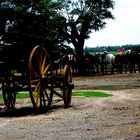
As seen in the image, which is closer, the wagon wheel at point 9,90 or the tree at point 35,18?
the wagon wheel at point 9,90

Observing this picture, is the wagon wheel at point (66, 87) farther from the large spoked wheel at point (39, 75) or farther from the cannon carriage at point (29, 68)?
the large spoked wheel at point (39, 75)

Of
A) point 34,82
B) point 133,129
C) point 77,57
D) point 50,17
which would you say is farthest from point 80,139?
point 77,57

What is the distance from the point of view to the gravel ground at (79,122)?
34.4ft

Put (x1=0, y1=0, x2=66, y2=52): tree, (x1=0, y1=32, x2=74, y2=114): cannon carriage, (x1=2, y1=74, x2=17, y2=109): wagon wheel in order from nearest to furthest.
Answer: (x1=0, y1=32, x2=74, y2=114): cannon carriage → (x1=2, y1=74, x2=17, y2=109): wagon wheel → (x1=0, y1=0, x2=66, y2=52): tree

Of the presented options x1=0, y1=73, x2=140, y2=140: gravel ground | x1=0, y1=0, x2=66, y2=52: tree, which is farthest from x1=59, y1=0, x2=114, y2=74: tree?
x1=0, y1=73, x2=140, y2=140: gravel ground

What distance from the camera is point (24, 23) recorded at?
42.6 metres

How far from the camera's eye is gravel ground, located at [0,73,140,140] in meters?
10.5

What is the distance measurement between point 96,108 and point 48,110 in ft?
4.86

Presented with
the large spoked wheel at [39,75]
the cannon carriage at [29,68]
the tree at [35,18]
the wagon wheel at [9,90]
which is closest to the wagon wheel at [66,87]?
the cannon carriage at [29,68]

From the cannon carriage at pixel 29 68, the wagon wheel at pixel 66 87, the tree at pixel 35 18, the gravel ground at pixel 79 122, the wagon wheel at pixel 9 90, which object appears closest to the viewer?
the gravel ground at pixel 79 122

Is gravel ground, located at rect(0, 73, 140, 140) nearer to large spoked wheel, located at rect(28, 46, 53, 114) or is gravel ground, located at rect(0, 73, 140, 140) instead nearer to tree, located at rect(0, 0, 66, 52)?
large spoked wheel, located at rect(28, 46, 53, 114)

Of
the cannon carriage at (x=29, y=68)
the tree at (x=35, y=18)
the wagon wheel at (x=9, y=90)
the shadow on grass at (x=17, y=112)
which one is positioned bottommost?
the shadow on grass at (x=17, y=112)

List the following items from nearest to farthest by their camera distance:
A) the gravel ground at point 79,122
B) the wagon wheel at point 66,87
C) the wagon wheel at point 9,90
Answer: the gravel ground at point 79,122
the wagon wheel at point 9,90
the wagon wheel at point 66,87

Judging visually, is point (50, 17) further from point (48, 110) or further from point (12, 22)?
point (48, 110)
